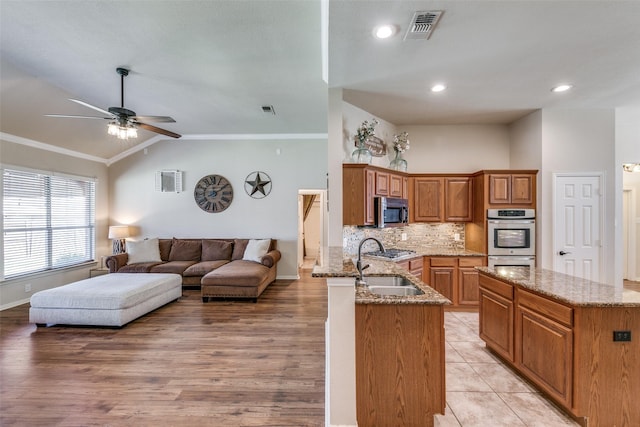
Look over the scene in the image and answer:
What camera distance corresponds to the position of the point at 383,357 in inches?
70.2

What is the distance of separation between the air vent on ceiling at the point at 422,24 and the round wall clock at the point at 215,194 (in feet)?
A: 15.9

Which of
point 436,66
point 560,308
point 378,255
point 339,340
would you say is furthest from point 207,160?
point 560,308

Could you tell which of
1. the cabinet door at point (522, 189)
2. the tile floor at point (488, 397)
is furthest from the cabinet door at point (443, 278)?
the cabinet door at point (522, 189)

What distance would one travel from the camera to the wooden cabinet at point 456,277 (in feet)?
13.2

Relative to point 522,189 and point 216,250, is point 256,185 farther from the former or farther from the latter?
point 522,189

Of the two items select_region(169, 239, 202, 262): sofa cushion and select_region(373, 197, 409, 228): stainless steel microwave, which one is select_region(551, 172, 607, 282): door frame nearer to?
select_region(373, 197, 409, 228): stainless steel microwave

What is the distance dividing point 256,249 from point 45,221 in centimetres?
375

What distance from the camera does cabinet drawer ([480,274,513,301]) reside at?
2.41 metres

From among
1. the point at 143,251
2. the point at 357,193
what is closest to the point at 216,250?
the point at 143,251

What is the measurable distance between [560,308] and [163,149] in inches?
277

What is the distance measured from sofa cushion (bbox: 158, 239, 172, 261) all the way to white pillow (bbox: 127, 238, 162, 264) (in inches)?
4.9

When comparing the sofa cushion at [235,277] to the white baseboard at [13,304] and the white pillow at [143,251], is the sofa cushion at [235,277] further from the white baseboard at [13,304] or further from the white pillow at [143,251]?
the white baseboard at [13,304]

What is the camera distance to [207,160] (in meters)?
6.20

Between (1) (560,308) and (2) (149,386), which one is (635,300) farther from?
(2) (149,386)
